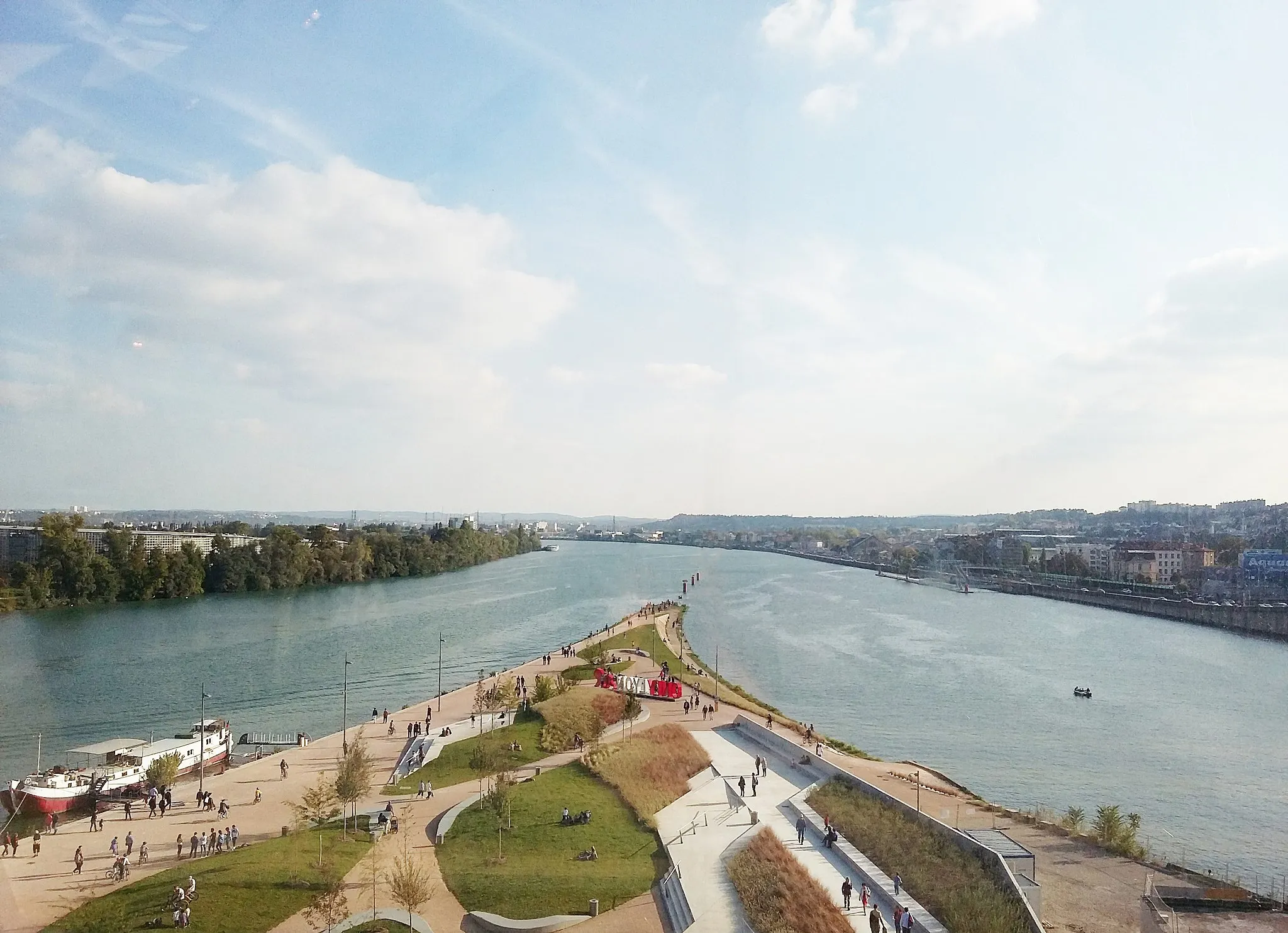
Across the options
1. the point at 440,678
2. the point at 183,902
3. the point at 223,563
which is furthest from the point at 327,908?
the point at 223,563

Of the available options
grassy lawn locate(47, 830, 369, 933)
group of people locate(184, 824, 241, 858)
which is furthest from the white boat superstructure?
grassy lawn locate(47, 830, 369, 933)

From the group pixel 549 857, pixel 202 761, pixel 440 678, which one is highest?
pixel 549 857

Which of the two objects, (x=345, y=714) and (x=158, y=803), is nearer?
(x=158, y=803)

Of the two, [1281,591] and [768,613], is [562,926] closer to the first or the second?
[768,613]

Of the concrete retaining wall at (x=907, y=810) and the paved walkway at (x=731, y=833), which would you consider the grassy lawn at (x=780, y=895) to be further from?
the concrete retaining wall at (x=907, y=810)

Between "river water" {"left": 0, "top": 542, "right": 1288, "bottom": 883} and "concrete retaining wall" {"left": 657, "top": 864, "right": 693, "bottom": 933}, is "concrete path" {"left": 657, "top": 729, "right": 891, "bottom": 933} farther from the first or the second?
"river water" {"left": 0, "top": 542, "right": 1288, "bottom": 883}

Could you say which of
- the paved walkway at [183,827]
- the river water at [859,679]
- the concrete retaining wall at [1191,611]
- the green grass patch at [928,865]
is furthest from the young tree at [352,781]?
the concrete retaining wall at [1191,611]

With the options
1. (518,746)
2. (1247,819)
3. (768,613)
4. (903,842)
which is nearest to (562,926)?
(903,842)

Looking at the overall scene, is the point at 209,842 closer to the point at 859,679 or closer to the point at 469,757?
the point at 469,757
